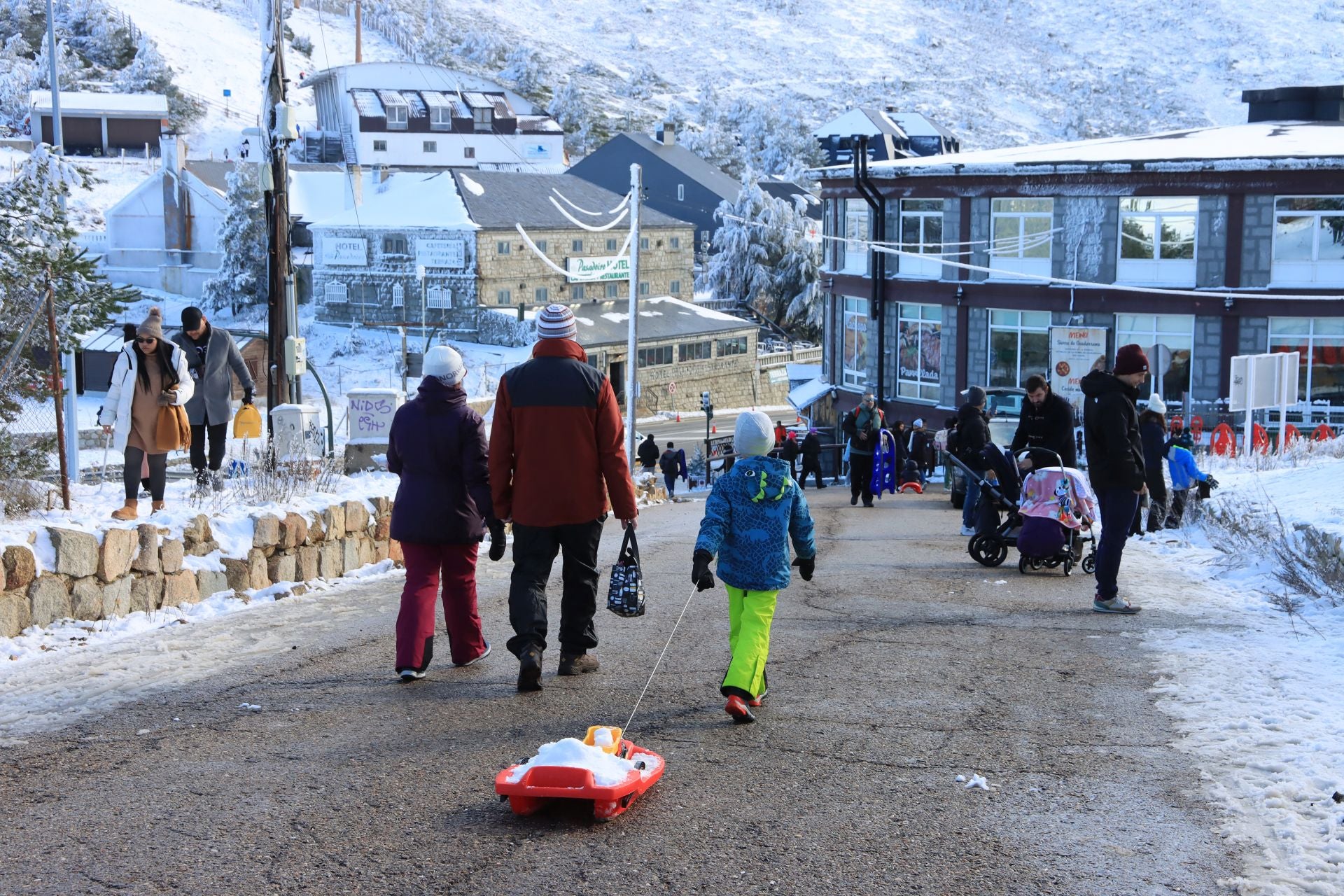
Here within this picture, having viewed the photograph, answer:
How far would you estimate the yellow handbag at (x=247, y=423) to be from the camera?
1377 cm

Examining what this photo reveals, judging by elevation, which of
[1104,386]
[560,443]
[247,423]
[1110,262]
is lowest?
[247,423]

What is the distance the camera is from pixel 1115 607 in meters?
9.73

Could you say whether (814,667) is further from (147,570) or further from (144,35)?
(144,35)

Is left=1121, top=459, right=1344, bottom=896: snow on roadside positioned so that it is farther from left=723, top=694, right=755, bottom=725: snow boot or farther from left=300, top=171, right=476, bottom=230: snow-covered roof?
left=300, top=171, right=476, bottom=230: snow-covered roof

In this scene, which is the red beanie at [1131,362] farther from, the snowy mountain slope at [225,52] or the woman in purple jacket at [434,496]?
the snowy mountain slope at [225,52]

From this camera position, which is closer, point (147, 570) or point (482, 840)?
point (482, 840)

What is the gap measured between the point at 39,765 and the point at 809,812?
3.24 metres

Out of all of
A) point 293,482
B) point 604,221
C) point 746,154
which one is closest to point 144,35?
point 746,154

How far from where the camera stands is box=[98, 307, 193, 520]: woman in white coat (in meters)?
10.4

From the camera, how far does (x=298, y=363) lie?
19391 millimetres

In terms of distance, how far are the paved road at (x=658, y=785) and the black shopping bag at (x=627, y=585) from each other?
1.38 ft

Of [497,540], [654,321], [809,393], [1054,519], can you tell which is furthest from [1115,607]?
[654,321]

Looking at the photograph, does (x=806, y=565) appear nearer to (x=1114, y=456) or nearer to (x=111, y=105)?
(x=1114, y=456)

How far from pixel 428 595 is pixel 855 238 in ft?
111
